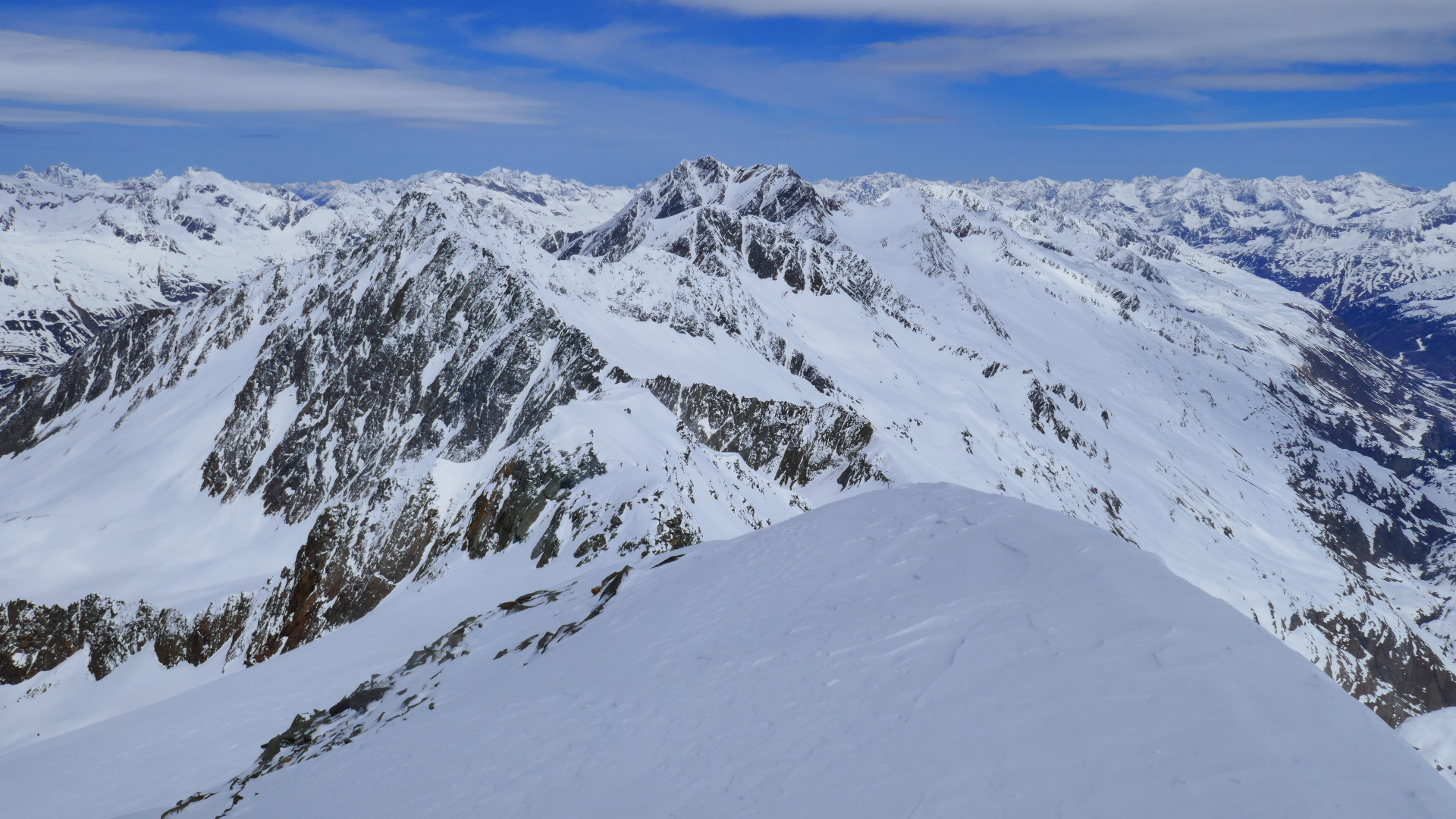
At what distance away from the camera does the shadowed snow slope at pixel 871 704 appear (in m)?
8.66

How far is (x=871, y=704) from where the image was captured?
37.4ft

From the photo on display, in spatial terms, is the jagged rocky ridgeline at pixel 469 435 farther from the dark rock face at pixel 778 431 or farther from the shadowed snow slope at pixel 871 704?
the shadowed snow slope at pixel 871 704

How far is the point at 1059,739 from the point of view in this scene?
30.6ft

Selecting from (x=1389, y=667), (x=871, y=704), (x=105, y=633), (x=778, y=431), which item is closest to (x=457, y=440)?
(x=778, y=431)

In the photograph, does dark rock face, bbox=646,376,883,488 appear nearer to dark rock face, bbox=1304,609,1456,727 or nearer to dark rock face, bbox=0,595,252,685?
dark rock face, bbox=0,595,252,685

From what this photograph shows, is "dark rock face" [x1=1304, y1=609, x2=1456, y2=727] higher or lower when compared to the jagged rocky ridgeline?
lower

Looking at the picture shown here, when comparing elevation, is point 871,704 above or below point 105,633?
above

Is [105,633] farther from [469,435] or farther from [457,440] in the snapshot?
[469,435]

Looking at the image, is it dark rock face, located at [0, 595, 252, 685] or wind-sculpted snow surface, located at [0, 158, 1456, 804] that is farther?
dark rock face, located at [0, 595, 252, 685]

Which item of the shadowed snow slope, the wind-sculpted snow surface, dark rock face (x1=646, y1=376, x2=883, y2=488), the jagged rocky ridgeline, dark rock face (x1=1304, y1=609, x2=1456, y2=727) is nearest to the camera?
the shadowed snow slope

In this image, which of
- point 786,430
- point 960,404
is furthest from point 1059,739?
point 960,404

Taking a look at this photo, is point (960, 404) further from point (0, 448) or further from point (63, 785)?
point (0, 448)

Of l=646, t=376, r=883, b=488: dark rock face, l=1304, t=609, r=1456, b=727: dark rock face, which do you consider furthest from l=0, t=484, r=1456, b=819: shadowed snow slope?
l=1304, t=609, r=1456, b=727: dark rock face

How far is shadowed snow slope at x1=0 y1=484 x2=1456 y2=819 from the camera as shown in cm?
866
